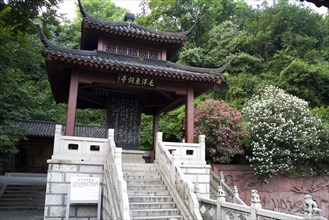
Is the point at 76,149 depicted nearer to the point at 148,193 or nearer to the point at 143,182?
the point at 143,182

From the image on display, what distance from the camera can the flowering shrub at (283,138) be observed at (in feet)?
43.0

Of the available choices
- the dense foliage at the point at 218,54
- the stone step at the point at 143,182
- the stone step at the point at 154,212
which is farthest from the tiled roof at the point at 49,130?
the stone step at the point at 154,212

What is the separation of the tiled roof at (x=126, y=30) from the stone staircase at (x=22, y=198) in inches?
345

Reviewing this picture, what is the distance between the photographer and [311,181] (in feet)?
48.6

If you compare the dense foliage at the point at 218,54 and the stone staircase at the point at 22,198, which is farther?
the stone staircase at the point at 22,198

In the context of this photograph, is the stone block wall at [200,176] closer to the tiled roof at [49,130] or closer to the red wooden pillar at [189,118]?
the red wooden pillar at [189,118]

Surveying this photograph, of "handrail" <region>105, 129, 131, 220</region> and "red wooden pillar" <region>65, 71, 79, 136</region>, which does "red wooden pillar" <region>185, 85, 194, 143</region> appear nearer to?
"handrail" <region>105, 129, 131, 220</region>

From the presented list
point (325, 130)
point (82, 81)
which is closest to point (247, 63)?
point (325, 130)

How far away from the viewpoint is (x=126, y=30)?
460 inches

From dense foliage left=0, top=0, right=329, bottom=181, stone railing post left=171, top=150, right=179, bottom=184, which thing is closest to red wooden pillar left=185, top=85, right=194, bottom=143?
stone railing post left=171, top=150, right=179, bottom=184

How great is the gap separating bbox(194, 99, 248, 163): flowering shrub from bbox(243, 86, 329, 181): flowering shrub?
2.81 feet

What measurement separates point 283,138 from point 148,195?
801 cm

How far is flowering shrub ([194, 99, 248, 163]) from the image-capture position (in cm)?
1304

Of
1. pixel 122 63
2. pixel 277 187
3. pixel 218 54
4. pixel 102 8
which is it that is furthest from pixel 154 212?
pixel 102 8
